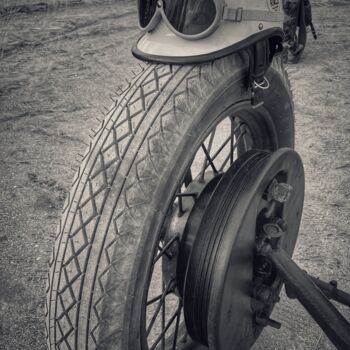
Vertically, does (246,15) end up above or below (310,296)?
above

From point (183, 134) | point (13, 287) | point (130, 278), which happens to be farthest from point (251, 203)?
point (13, 287)

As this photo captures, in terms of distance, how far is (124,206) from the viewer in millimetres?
889

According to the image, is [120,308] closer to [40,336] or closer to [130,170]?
[130,170]

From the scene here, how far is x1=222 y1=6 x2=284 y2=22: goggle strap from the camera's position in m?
0.99

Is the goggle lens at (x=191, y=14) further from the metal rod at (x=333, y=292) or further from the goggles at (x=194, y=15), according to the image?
the metal rod at (x=333, y=292)

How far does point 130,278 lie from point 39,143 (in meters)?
2.01

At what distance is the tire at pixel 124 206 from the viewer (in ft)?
2.89

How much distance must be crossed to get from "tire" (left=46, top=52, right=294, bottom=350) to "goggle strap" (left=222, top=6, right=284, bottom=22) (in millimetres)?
122

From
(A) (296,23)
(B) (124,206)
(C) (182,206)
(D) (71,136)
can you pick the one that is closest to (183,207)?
(C) (182,206)

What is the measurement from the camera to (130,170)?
91 centimetres

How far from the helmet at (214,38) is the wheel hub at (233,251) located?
0.33 metres

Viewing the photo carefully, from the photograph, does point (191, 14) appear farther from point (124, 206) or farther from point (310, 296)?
point (310, 296)

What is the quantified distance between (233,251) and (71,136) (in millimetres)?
1984

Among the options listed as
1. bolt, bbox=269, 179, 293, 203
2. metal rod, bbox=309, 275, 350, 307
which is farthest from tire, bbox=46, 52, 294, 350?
metal rod, bbox=309, 275, 350, 307
